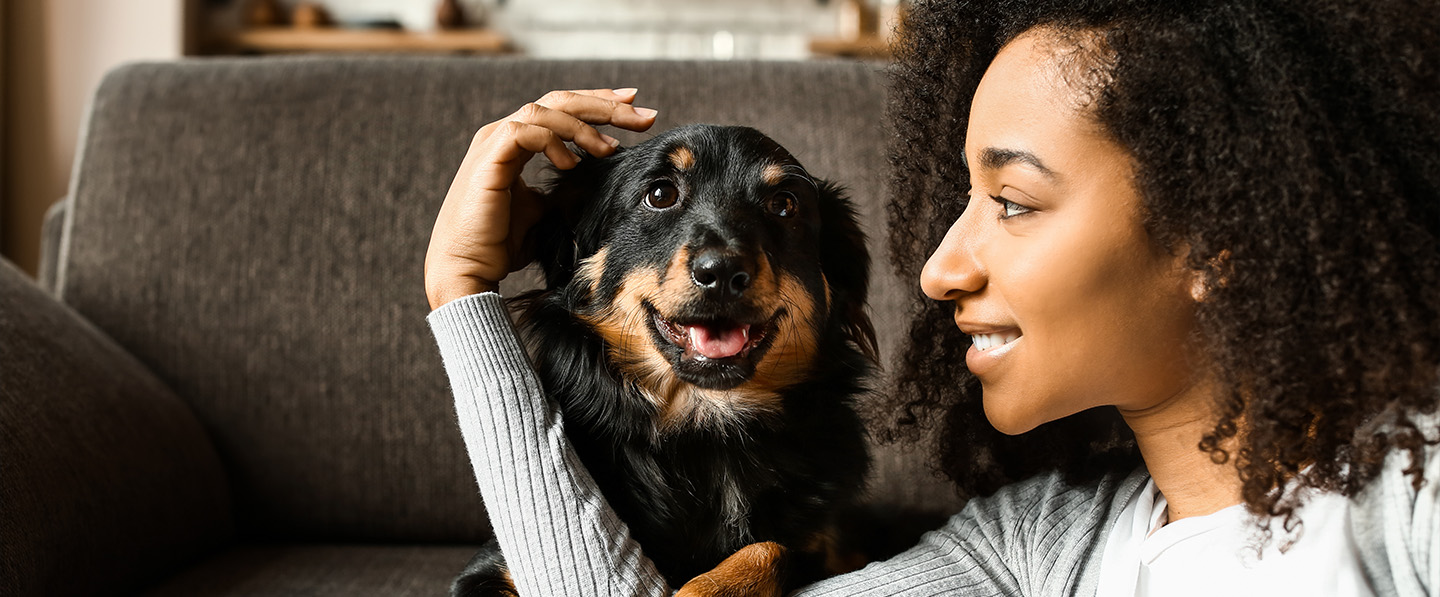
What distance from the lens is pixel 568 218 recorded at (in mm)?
1396

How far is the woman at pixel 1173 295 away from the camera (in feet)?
2.81

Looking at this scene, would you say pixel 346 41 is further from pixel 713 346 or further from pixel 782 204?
pixel 713 346

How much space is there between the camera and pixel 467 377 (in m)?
1.10

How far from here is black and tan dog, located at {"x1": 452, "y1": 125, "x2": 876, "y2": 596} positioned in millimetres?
1214

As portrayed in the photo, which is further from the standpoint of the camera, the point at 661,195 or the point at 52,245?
the point at 52,245

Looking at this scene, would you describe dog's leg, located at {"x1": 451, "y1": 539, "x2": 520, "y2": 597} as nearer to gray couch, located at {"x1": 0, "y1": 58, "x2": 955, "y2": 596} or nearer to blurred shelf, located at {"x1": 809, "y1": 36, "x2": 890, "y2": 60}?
gray couch, located at {"x1": 0, "y1": 58, "x2": 955, "y2": 596}

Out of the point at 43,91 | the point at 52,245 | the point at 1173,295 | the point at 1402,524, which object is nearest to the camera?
the point at 1402,524

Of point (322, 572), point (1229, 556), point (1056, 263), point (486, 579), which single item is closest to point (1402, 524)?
point (1229, 556)

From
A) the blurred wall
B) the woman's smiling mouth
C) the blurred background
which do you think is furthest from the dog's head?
the blurred wall

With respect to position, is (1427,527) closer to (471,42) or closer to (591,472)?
(591,472)

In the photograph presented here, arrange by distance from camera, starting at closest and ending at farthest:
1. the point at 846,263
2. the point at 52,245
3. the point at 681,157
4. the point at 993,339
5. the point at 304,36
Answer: the point at 993,339 → the point at 681,157 → the point at 846,263 → the point at 52,245 → the point at 304,36

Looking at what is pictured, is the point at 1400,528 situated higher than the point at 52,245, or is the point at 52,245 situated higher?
the point at 1400,528

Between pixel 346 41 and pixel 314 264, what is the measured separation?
309 cm

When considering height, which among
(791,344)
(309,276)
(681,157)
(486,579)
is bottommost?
(486,579)
